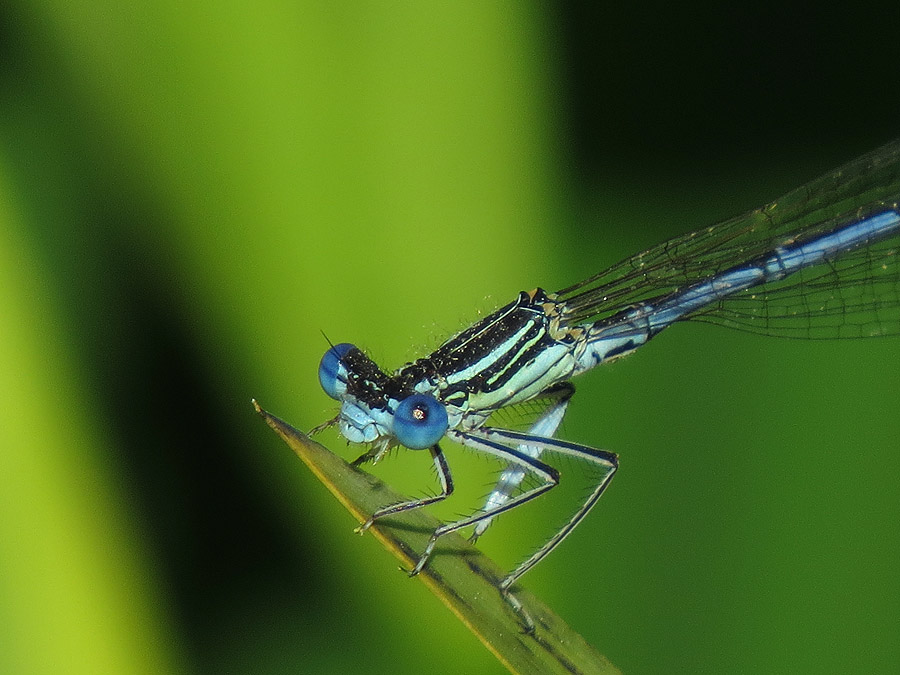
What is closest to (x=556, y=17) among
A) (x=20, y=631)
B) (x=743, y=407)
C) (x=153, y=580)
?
(x=743, y=407)

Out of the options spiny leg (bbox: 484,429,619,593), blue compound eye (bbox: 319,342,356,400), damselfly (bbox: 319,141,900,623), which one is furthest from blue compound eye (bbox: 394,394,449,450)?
spiny leg (bbox: 484,429,619,593)

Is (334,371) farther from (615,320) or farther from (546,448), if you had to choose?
(615,320)

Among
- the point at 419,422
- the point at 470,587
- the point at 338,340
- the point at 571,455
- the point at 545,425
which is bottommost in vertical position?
the point at 470,587

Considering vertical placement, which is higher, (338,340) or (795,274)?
(338,340)

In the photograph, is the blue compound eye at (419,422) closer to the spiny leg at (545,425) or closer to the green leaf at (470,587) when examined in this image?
the spiny leg at (545,425)

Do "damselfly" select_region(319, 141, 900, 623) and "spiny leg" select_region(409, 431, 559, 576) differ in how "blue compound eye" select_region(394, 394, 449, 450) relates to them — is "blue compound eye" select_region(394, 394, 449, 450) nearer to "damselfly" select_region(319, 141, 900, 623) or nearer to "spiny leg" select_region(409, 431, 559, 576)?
"damselfly" select_region(319, 141, 900, 623)

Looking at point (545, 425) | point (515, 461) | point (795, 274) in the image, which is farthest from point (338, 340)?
point (795, 274)
